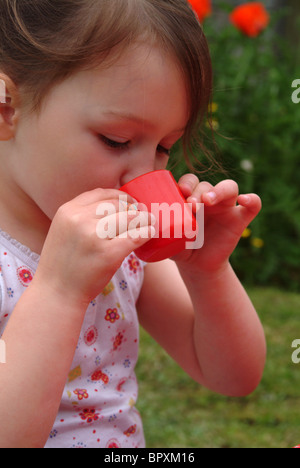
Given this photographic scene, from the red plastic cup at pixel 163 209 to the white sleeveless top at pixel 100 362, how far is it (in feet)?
1.03

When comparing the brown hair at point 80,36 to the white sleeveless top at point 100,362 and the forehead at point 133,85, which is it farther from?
the white sleeveless top at point 100,362

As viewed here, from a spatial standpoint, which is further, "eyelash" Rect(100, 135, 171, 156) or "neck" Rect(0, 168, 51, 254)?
"neck" Rect(0, 168, 51, 254)

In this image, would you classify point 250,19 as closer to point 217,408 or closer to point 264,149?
point 264,149

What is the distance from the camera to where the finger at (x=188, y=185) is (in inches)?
56.7

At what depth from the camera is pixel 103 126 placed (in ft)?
4.18

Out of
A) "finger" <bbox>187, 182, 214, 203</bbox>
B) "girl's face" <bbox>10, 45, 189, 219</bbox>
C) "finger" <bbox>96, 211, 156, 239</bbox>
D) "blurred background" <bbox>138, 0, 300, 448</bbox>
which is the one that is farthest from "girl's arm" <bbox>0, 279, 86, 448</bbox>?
"blurred background" <bbox>138, 0, 300, 448</bbox>

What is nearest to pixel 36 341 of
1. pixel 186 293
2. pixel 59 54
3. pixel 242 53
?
pixel 59 54

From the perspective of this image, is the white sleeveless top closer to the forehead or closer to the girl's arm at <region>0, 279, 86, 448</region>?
the girl's arm at <region>0, 279, 86, 448</region>

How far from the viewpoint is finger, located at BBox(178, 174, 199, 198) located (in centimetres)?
144

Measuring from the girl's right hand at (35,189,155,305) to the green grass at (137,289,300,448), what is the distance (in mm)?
1229

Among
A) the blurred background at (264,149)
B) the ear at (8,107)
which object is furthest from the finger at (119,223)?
the blurred background at (264,149)

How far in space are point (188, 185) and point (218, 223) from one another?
0.15 metres

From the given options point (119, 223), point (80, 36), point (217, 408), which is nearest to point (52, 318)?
point (119, 223)

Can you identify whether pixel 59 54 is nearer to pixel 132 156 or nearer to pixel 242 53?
pixel 132 156
